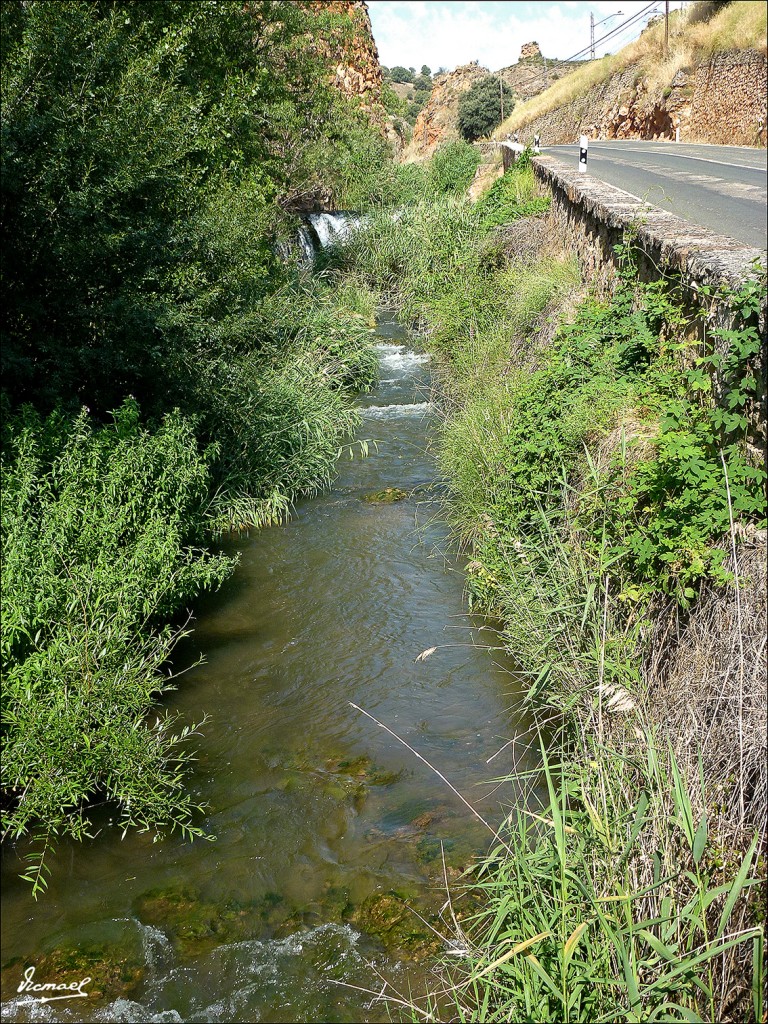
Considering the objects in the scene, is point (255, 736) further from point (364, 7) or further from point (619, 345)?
point (364, 7)

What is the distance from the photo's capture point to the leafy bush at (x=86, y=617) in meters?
4.07

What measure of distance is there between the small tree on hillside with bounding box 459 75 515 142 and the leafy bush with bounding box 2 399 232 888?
44.4 m

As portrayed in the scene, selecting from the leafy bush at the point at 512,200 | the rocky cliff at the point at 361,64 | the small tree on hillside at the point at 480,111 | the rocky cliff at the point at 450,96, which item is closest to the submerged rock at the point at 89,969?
the leafy bush at the point at 512,200

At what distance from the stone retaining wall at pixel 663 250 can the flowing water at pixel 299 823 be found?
243 cm

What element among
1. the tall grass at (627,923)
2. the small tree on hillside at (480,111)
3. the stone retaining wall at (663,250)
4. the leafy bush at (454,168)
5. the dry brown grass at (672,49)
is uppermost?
the small tree on hillside at (480,111)

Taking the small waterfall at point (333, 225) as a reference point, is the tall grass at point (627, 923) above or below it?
below

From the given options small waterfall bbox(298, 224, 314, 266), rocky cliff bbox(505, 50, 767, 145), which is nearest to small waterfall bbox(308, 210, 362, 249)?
small waterfall bbox(298, 224, 314, 266)

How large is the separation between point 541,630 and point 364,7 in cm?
3355

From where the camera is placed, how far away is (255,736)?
4.98 metres

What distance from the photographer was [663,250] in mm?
5547

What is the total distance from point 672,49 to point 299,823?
81.6ft

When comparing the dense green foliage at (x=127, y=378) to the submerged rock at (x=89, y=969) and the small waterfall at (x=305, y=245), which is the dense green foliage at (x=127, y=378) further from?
the small waterfall at (x=305, y=245)

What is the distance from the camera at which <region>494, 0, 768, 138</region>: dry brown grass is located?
1580cm

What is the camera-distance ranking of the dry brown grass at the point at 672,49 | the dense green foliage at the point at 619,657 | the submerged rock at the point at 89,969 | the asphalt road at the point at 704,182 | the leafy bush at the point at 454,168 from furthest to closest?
the leafy bush at the point at 454,168 < the dry brown grass at the point at 672,49 < the asphalt road at the point at 704,182 < the submerged rock at the point at 89,969 < the dense green foliage at the point at 619,657
